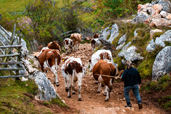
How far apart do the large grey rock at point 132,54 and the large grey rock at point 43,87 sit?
563cm

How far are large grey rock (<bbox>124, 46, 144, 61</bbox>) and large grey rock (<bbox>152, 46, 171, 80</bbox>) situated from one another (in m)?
1.53

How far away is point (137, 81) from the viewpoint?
20.5 ft

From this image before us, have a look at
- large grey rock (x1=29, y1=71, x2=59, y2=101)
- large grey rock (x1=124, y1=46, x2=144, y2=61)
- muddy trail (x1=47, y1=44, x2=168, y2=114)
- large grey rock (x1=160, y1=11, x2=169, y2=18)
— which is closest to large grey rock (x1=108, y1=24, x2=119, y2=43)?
large grey rock (x1=124, y1=46, x2=144, y2=61)

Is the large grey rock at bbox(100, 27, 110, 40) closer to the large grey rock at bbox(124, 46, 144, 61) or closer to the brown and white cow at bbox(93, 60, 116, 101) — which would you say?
the large grey rock at bbox(124, 46, 144, 61)

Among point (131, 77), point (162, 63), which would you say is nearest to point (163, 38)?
point (162, 63)

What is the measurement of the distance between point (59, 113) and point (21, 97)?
4.19 feet

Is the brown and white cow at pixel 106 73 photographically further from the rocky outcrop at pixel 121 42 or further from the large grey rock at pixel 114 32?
the large grey rock at pixel 114 32

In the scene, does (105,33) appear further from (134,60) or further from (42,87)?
(42,87)

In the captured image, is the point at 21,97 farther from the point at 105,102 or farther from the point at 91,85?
the point at 91,85

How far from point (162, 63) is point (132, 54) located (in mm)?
2286

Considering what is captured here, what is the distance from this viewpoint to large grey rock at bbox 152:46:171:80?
8.22 meters

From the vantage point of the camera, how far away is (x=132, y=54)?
1038 centimetres

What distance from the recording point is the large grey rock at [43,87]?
5.97m

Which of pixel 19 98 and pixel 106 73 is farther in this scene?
pixel 106 73
